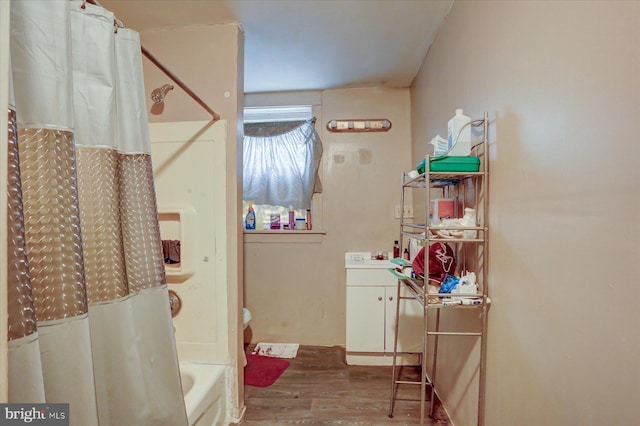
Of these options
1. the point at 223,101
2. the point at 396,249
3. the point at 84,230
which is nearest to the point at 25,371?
the point at 84,230

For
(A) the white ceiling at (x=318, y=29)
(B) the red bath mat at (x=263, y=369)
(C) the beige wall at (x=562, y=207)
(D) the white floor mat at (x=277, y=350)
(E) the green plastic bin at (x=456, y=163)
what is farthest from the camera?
(D) the white floor mat at (x=277, y=350)

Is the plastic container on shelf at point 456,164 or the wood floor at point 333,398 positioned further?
the wood floor at point 333,398

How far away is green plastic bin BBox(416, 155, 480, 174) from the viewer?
1.13 meters

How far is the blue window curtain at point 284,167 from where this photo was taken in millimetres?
2473

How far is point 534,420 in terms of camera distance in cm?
85

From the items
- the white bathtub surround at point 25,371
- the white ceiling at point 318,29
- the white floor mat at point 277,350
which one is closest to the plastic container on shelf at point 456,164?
the white ceiling at point 318,29

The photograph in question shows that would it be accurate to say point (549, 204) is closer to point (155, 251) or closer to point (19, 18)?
point (155, 251)

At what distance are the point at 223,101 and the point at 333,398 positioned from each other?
1.94 m

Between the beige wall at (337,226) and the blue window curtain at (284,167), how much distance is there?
4.2 inches

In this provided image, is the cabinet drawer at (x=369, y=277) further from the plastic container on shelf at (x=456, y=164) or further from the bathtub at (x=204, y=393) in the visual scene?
the plastic container on shelf at (x=456, y=164)

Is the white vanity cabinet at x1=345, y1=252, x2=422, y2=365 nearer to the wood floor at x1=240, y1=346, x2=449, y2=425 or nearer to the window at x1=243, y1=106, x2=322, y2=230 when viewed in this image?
the wood floor at x1=240, y1=346, x2=449, y2=425

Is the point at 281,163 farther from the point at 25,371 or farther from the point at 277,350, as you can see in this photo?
the point at 25,371

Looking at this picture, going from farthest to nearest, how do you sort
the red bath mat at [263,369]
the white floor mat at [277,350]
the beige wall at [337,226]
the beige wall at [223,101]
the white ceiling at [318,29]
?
the beige wall at [337,226]
the white floor mat at [277,350]
the red bath mat at [263,369]
the beige wall at [223,101]
the white ceiling at [318,29]

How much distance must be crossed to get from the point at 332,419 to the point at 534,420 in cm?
106
